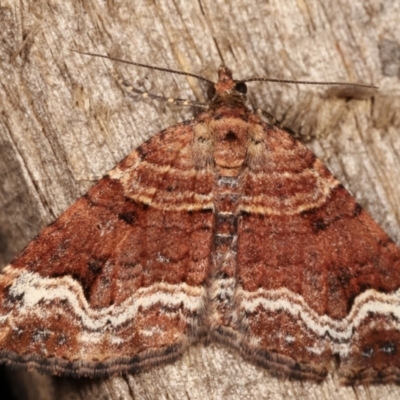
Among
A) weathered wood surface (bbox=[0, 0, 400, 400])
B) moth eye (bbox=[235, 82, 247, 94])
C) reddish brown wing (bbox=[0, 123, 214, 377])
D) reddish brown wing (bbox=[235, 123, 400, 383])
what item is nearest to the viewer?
reddish brown wing (bbox=[0, 123, 214, 377])

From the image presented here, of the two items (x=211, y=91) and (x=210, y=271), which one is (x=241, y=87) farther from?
(x=210, y=271)

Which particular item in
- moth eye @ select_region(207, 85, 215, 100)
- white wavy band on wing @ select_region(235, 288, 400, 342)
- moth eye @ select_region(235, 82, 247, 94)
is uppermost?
moth eye @ select_region(207, 85, 215, 100)

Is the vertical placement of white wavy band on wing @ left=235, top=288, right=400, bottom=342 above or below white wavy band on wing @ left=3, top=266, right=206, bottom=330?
below

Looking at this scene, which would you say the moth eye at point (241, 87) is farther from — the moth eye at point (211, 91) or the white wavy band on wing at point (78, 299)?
the white wavy band on wing at point (78, 299)

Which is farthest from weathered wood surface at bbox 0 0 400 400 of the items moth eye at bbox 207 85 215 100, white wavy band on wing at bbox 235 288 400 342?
white wavy band on wing at bbox 235 288 400 342

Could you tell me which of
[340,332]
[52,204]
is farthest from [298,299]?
[52,204]

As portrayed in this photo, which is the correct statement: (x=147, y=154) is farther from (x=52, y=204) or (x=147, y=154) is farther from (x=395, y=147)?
(x=395, y=147)

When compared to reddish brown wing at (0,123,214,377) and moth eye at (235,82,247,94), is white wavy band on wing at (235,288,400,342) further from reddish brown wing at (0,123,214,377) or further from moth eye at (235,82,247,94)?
moth eye at (235,82,247,94)

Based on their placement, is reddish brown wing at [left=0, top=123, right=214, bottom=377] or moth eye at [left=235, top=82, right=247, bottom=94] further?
moth eye at [left=235, top=82, right=247, bottom=94]
